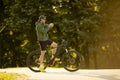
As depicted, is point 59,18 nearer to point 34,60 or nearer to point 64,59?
point 34,60

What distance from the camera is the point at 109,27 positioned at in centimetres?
2881

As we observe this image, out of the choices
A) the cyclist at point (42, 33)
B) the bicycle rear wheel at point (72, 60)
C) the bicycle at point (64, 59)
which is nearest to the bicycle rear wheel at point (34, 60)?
the bicycle at point (64, 59)

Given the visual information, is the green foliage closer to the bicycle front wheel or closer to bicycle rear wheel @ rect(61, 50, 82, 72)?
the bicycle front wheel

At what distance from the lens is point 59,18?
30.3 metres

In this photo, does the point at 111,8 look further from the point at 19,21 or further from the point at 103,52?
the point at 19,21

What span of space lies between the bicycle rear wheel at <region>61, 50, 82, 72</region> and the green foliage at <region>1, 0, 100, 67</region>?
47.2 ft

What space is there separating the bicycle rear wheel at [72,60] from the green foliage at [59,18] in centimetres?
1437

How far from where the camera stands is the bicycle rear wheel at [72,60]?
13148mm

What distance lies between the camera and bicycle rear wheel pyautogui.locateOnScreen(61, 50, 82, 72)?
43.1 feet

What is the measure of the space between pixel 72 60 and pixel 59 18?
1724cm

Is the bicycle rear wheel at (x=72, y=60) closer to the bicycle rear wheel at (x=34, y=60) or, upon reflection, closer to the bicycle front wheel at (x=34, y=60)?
the bicycle rear wheel at (x=34, y=60)

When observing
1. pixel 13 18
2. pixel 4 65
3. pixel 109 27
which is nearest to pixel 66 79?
pixel 109 27

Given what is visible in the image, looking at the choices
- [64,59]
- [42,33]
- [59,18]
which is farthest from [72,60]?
[59,18]

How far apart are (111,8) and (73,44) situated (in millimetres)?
4457
